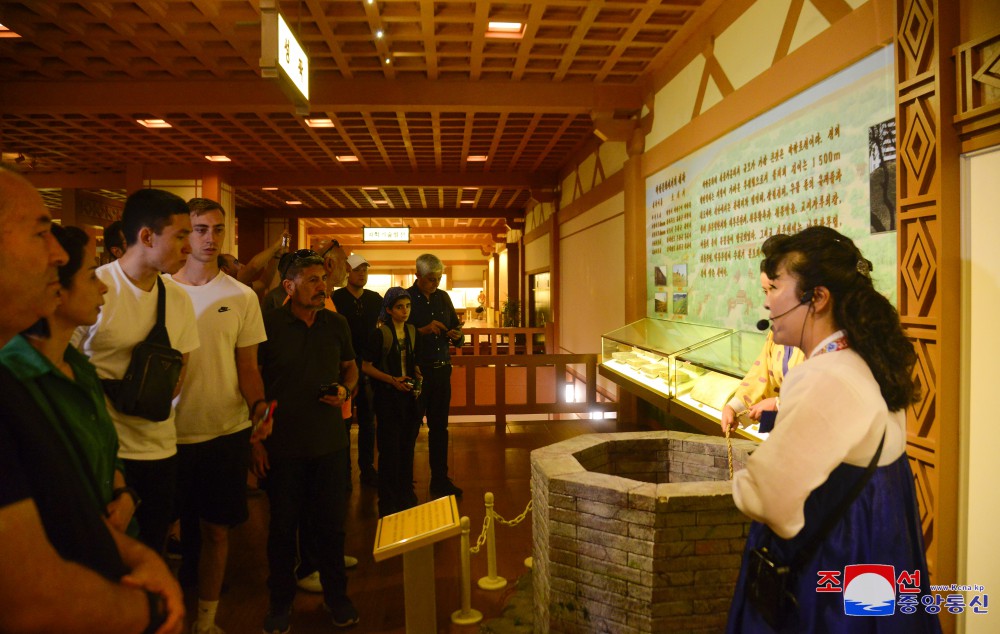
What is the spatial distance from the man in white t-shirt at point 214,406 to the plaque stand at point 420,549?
2.18ft

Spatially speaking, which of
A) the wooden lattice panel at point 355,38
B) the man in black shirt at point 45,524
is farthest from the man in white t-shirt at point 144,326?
the wooden lattice panel at point 355,38

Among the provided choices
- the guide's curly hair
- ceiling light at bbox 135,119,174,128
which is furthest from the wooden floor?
ceiling light at bbox 135,119,174,128

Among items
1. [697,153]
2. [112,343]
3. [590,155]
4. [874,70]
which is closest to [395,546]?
[112,343]

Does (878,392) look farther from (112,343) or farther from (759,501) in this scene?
(112,343)

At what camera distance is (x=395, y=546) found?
6.89ft

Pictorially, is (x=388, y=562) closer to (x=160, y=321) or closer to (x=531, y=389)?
(x=160, y=321)

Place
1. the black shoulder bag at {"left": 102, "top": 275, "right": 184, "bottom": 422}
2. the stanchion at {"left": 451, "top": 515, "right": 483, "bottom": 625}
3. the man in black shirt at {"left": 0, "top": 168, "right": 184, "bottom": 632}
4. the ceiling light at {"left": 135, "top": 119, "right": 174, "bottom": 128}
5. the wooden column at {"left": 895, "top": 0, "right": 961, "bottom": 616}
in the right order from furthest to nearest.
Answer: the ceiling light at {"left": 135, "top": 119, "right": 174, "bottom": 128}
the stanchion at {"left": 451, "top": 515, "right": 483, "bottom": 625}
the wooden column at {"left": 895, "top": 0, "right": 961, "bottom": 616}
the black shoulder bag at {"left": 102, "top": 275, "right": 184, "bottom": 422}
the man in black shirt at {"left": 0, "top": 168, "right": 184, "bottom": 632}

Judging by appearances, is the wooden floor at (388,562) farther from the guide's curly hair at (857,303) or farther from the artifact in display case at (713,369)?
the guide's curly hair at (857,303)

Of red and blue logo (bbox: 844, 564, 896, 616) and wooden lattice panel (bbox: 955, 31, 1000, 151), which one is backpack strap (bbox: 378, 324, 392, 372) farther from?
wooden lattice panel (bbox: 955, 31, 1000, 151)

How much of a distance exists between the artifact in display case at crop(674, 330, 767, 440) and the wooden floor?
4.50ft

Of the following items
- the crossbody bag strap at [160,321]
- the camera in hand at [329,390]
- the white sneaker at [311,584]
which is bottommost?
the white sneaker at [311,584]

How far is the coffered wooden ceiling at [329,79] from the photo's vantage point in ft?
16.8

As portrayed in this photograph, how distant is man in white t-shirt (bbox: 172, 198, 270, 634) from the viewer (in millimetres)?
2346

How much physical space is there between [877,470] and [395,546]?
1.53m
